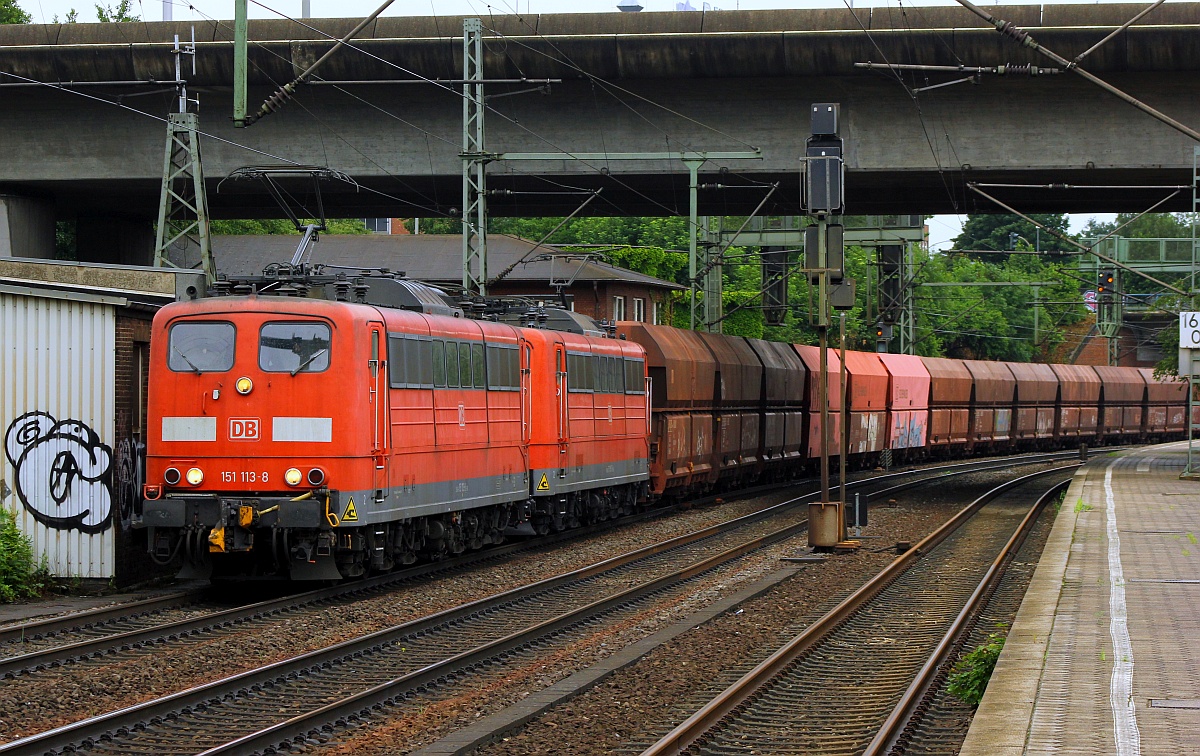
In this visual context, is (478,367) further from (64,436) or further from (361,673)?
(361,673)

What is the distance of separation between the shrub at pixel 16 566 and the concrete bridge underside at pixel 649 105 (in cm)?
1252

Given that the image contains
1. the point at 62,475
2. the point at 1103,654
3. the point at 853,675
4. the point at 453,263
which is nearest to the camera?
the point at 1103,654

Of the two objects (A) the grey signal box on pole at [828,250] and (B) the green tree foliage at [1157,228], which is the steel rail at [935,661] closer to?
(A) the grey signal box on pole at [828,250]

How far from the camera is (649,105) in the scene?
28.0 m

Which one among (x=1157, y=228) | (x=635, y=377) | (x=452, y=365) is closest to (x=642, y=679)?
(x=452, y=365)

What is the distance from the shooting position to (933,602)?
52.9 feet

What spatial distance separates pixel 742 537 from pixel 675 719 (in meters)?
13.3

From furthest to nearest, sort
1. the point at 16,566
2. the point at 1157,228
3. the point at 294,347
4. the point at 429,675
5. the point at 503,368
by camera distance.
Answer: the point at 1157,228
the point at 503,368
the point at 16,566
the point at 294,347
the point at 429,675

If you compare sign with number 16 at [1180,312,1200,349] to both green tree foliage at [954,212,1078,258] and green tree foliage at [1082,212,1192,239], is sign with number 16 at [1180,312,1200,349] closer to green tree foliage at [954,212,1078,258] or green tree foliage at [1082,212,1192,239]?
green tree foliage at [954,212,1078,258]

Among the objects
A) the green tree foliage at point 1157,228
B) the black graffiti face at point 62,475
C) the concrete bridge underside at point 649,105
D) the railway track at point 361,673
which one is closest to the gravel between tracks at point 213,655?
the railway track at point 361,673

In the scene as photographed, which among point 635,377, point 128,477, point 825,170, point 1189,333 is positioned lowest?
point 128,477

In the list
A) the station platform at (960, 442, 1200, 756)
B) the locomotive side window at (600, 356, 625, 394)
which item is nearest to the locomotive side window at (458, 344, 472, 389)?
the locomotive side window at (600, 356, 625, 394)

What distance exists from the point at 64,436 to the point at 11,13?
4336 centimetres

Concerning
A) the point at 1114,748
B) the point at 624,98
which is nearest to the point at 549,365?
the point at 624,98
